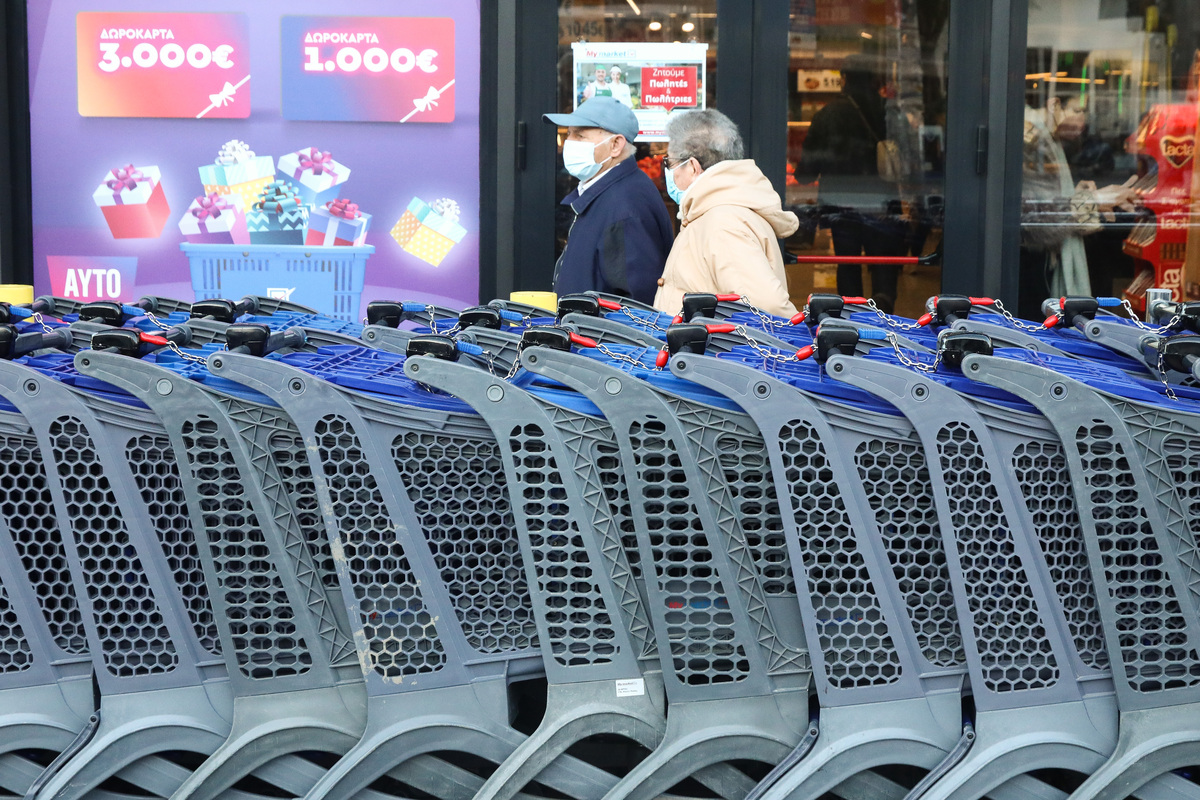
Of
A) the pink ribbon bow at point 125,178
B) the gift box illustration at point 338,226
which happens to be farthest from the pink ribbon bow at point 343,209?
the pink ribbon bow at point 125,178

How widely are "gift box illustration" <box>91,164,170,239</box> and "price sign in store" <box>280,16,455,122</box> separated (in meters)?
0.86

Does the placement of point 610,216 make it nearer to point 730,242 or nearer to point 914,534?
point 730,242

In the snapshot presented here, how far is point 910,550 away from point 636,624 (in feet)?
1.94

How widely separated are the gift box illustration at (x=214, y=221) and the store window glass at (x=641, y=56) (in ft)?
5.90

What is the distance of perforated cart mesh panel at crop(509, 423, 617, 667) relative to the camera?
2.63 metres

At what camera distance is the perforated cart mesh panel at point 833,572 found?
2602mm

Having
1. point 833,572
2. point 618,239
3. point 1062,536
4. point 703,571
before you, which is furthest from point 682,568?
point 618,239

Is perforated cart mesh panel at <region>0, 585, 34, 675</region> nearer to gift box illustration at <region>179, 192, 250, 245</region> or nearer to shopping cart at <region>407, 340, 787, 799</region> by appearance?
shopping cart at <region>407, 340, 787, 799</region>

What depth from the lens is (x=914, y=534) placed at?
2654 millimetres

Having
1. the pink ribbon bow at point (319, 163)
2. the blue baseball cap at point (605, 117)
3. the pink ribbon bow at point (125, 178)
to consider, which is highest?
the blue baseball cap at point (605, 117)

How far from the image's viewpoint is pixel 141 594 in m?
2.79

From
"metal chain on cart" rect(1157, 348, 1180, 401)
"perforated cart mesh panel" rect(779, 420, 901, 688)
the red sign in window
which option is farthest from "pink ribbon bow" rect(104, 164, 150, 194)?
"metal chain on cart" rect(1157, 348, 1180, 401)

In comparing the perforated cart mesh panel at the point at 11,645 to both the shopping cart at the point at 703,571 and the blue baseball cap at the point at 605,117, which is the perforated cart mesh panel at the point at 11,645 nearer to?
the shopping cart at the point at 703,571

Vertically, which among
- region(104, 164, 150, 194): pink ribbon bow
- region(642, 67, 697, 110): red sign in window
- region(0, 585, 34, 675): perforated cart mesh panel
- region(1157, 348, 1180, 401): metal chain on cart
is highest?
region(642, 67, 697, 110): red sign in window
